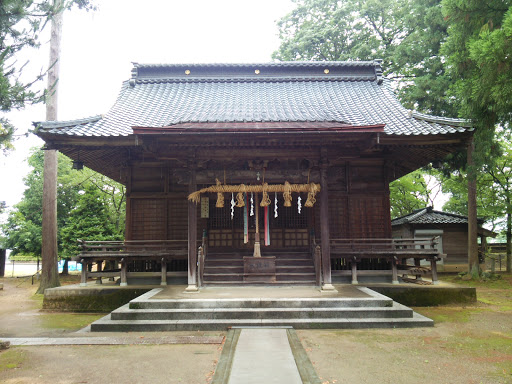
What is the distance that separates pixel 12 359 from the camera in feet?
17.6

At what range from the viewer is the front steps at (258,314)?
695cm

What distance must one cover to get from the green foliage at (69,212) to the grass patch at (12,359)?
12.4 metres

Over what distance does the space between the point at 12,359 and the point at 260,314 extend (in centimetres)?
428

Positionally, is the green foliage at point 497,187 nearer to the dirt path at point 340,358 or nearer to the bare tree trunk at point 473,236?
the bare tree trunk at point 473,236

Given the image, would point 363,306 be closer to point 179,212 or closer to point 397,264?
point 397,264

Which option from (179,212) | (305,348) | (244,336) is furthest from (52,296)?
(305,348)

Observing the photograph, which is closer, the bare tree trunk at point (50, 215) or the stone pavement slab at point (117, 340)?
the stone pavement slab at point (117, 340)

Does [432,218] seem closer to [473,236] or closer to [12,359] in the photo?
[473,236]

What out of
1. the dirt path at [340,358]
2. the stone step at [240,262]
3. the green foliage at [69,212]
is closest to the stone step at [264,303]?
the dirt path at [340,358]

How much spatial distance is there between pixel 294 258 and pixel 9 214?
64.2ft

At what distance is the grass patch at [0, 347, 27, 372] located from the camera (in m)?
5.05

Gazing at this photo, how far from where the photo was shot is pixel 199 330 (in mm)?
6922

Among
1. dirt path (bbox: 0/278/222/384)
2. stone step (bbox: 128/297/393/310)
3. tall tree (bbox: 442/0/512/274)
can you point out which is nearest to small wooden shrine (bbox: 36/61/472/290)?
tall tree (bbox: 442/0/512/274)

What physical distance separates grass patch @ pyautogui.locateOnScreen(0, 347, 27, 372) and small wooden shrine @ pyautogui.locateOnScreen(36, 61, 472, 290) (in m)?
4.10
